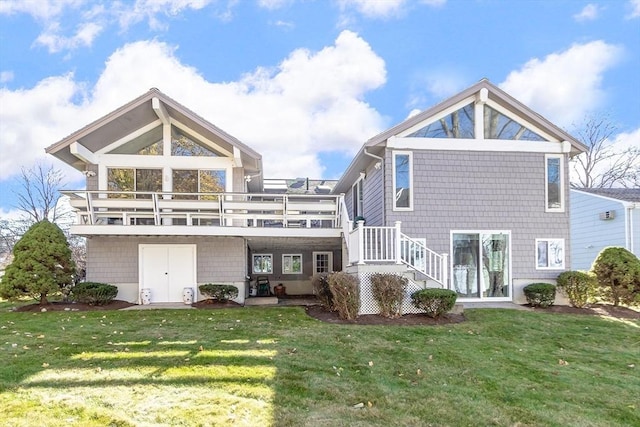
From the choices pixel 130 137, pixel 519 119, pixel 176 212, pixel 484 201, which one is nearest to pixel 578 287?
pixel 484 201

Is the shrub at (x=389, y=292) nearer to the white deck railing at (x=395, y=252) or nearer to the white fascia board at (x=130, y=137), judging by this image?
the white deck railing at (x=395, y=252)

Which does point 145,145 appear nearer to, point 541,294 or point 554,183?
point 541,294

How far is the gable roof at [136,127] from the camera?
11953mm

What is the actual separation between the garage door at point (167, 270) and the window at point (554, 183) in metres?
10.8

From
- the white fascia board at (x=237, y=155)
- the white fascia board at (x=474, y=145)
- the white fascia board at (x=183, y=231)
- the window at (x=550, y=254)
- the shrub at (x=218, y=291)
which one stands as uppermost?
the white fascia board at (x=474, y=145)

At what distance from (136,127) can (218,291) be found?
5.65 meters

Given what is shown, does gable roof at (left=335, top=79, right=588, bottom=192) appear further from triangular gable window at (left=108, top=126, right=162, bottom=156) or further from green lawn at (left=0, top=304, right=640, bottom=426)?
triangular gable window at (left=108, top=126, right=162, bottom=156)

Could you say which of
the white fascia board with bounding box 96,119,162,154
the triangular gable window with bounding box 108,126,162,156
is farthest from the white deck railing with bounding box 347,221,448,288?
the white fascia board with bounding box 96,119,162,154

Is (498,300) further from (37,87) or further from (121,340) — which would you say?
(37,87)

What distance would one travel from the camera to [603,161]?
28172 millimetres

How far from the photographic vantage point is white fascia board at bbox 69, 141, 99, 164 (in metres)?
12.0

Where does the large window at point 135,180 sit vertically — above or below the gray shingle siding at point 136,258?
above

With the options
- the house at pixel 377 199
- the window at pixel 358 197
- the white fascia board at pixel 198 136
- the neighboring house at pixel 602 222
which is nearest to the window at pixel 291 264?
the window at pixel 358 197

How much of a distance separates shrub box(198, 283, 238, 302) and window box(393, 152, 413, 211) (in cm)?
534
